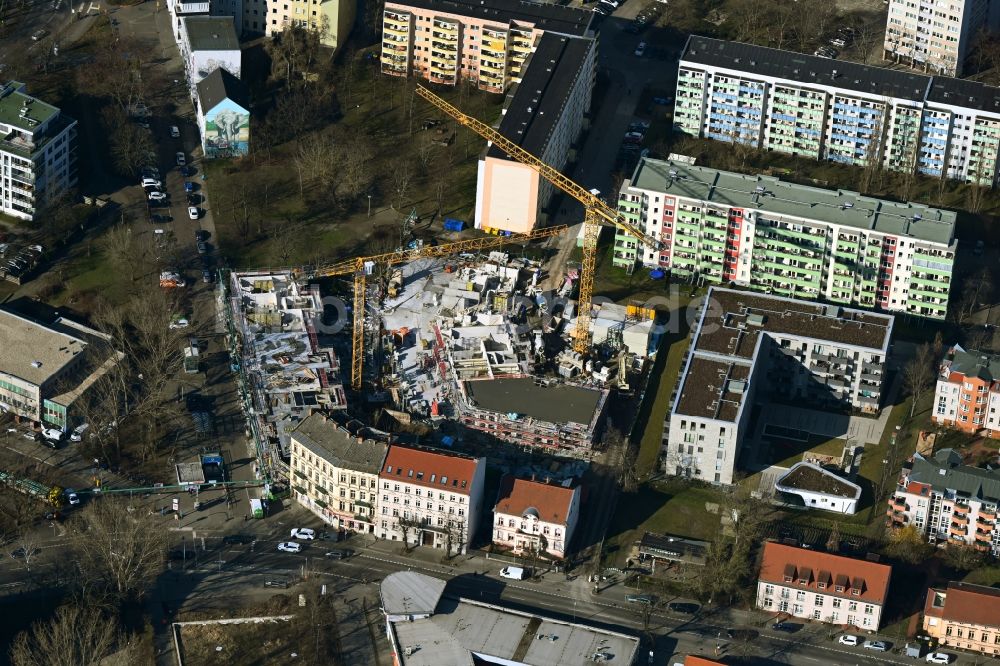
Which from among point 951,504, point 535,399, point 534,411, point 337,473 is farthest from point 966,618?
point 337,473

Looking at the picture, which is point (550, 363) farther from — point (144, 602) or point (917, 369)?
point (144, 602)

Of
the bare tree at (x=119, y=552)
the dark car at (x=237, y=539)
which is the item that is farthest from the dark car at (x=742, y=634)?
the bare tree at (x=119, y=552)

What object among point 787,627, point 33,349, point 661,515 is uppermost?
point 33,349

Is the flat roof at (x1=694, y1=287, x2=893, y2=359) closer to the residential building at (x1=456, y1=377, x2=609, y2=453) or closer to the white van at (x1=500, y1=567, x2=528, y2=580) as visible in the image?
the residential building at (x1=456, y1=377, x2=609, y2=453)

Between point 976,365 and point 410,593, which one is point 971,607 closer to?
point 976,365

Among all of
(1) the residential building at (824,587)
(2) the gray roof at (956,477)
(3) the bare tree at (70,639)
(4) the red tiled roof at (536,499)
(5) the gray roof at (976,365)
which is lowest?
(3) the bare tree at (70,639)

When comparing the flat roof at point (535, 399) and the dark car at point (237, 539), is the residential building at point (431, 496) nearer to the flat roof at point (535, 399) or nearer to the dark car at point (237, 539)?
the dark car at point (237, 539)

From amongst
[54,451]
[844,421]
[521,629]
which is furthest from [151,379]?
[844,421]
